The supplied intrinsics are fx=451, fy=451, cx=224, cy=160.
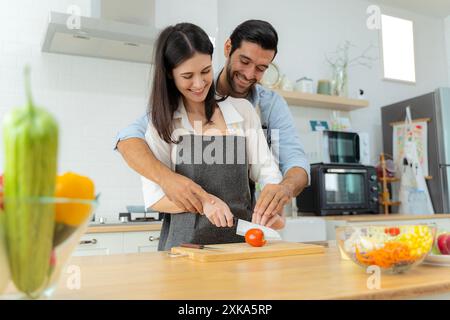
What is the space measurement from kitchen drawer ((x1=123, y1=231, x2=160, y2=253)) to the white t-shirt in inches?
41.1

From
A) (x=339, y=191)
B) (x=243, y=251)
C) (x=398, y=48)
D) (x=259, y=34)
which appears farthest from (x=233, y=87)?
(x=398, y=48)

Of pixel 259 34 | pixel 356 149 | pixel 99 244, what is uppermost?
pixel 259 34

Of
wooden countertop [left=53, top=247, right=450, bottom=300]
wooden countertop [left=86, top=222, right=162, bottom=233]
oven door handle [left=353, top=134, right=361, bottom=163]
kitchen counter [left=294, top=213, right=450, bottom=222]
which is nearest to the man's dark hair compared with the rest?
wooden countertop [left=53, top=247, right=450, bottom=300]

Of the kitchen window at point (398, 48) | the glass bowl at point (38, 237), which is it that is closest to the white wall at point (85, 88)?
the kitchen window at point (398, 48)

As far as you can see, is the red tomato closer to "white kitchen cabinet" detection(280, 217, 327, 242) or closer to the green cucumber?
the green cucumber

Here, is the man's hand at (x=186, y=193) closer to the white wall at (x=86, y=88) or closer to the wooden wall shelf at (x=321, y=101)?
the white wall at (x=86, y=88)

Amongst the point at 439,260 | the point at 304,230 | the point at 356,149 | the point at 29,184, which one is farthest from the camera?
the point at 356,149

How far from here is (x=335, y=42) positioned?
4355 millimetres

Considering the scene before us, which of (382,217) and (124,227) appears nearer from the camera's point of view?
(124,227)

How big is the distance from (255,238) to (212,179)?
336 millimetres

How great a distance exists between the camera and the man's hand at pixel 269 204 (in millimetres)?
1377

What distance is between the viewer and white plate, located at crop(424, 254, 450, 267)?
1.00 meters

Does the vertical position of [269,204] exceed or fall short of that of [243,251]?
it exceeds it

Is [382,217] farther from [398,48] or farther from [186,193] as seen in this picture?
[186,193]
